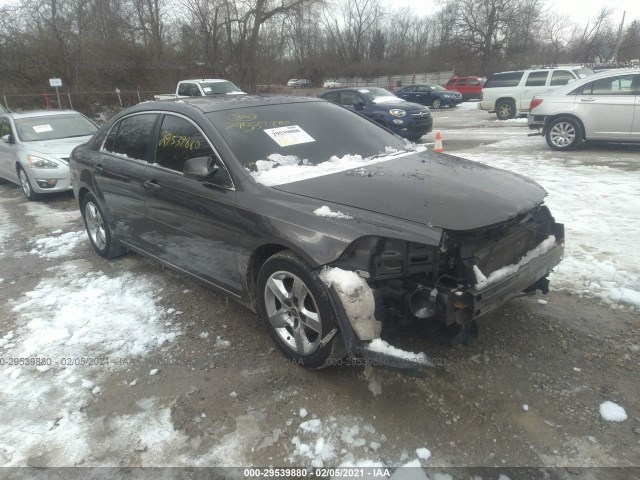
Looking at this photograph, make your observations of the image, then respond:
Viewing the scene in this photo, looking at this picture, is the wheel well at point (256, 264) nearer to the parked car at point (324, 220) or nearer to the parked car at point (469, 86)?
the parked car at point (324, 220)

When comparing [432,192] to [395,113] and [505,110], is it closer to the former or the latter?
[395,113]

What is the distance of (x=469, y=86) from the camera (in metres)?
28.6

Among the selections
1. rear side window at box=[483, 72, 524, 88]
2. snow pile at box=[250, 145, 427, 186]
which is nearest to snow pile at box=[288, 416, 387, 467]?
snow pile at box=[250, 145, 427, 186]

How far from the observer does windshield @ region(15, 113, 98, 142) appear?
8.30 meters

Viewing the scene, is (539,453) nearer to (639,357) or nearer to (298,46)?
Result: (639,357)

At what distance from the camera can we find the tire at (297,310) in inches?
103

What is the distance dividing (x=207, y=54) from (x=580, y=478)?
31811 mm

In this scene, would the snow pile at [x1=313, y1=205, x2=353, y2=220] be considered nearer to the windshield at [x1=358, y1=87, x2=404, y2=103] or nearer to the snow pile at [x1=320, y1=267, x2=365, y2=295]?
the snow pile at [x1=320, y1=267, x2=365, y2=295]

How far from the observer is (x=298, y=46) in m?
49.6

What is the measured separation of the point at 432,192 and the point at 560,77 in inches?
610

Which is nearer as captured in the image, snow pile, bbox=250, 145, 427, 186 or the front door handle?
snow pile, bbox=250, 145, 427, 186

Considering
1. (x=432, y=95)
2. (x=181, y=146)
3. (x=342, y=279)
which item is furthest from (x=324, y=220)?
(x=432, y=95)

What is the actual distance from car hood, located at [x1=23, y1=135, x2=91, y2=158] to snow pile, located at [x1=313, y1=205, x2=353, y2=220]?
6875 mm

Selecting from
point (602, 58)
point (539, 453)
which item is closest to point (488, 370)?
point (539, 453)
